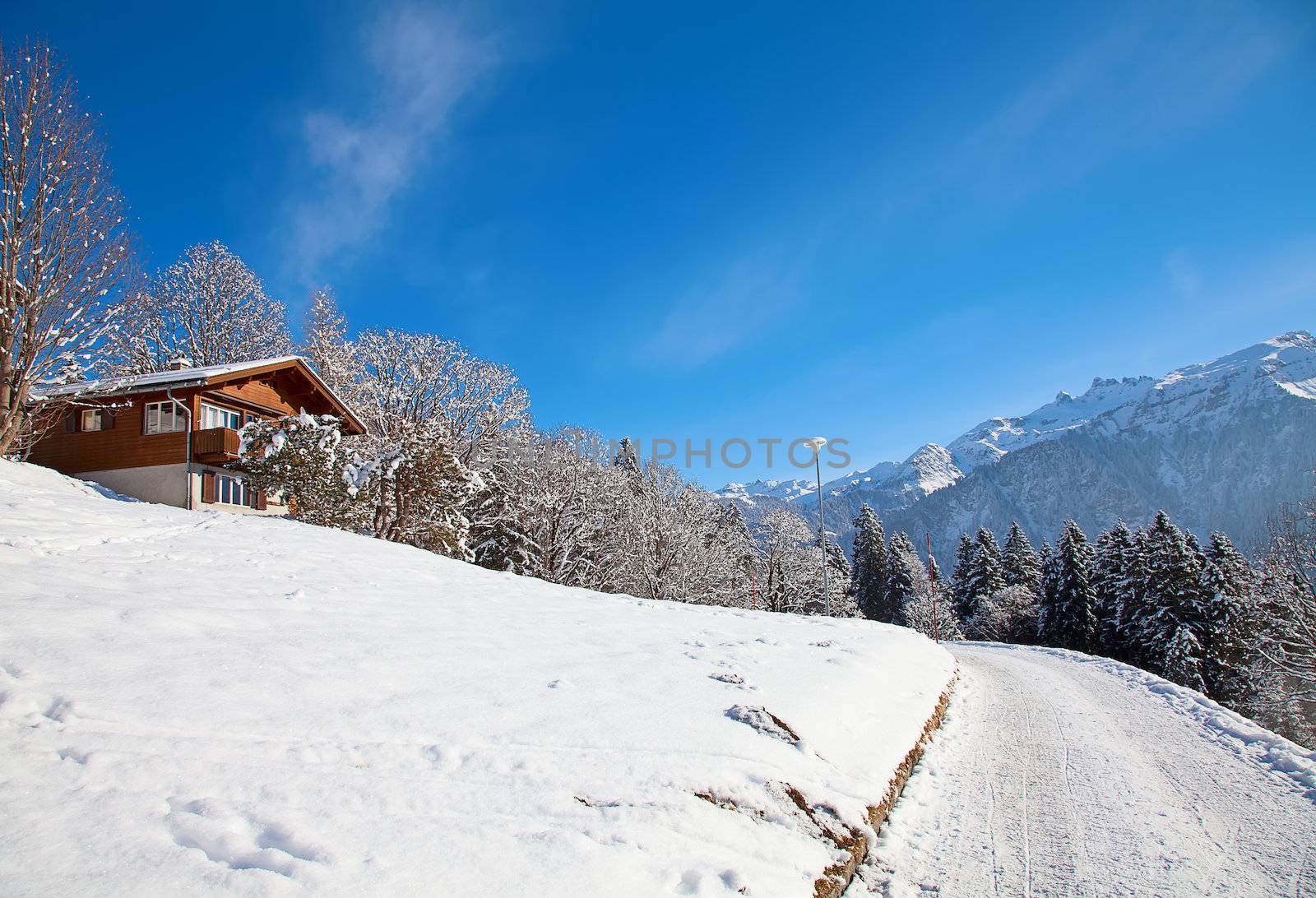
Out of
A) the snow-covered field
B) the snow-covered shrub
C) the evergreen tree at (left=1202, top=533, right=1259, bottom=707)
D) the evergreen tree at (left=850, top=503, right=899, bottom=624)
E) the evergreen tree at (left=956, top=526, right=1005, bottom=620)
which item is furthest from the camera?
the evergreen tree at (left=850, top=503, right=899, bottom=624)

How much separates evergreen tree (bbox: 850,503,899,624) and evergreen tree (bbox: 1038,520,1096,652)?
47.3 feet

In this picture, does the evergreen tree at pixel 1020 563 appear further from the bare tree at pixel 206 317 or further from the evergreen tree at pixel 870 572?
the bare tree at pixel 206 317

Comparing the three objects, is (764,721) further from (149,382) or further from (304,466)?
(149,382)

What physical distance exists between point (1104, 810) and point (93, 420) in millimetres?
29850

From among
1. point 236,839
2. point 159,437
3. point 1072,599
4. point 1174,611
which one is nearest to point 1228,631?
point 1174,611

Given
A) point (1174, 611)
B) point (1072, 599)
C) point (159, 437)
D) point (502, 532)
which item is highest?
point (159, 437)

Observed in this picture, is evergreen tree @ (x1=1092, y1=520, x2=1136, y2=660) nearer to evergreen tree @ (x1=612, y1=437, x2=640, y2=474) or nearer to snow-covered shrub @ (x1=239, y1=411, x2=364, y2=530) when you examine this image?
evergreen tree @ (x1=612, y1=437, x2=640, y2=474)

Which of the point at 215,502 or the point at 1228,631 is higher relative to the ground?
the point at 215,502

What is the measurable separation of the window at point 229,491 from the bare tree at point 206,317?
7999 mm

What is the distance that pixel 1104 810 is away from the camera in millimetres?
5621

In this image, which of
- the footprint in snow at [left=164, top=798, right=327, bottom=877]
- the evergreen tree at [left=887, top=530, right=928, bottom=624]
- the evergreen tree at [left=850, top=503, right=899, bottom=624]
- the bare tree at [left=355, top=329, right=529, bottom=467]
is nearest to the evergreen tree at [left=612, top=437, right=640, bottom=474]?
the bare tree at [left=355, top=329, right=529, bottom=467]

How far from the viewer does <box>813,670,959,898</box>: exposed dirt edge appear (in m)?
4.03

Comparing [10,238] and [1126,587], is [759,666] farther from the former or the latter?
[1126,587]

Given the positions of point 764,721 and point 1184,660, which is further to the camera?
point 1184,660
